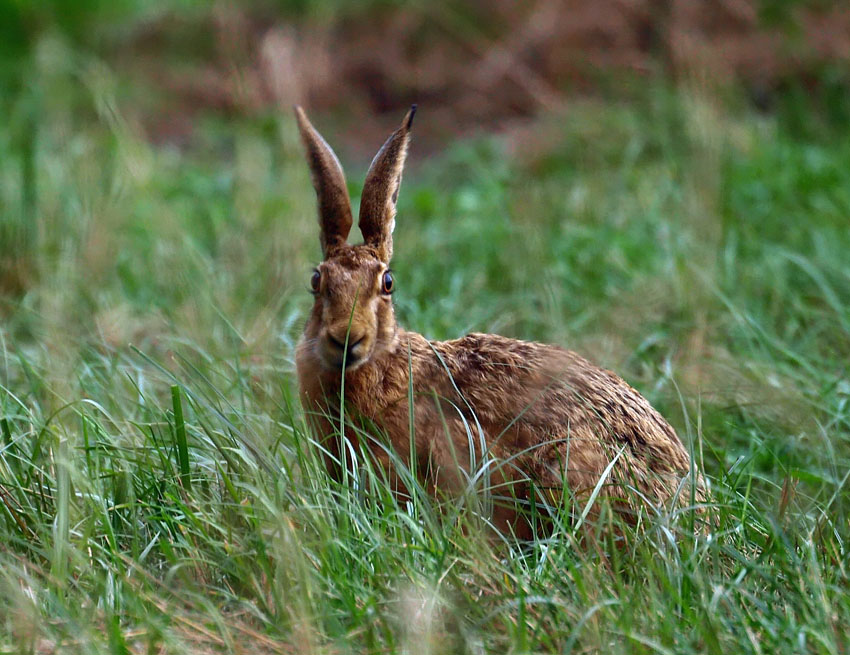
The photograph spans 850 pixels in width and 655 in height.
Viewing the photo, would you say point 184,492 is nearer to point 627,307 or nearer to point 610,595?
point 610,595

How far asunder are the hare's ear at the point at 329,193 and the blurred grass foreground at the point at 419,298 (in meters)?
0.40

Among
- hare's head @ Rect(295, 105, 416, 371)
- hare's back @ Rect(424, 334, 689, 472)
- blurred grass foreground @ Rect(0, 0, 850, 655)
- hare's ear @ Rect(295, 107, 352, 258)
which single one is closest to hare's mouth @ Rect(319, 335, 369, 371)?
hare's head @ Rect(295, 105, 416, 371)

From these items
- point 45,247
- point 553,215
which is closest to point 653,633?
point 45,247

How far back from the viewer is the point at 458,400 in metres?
3.11

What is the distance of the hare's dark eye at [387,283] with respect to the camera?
10.6 ft

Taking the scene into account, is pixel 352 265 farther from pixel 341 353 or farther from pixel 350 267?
pixel 341 353

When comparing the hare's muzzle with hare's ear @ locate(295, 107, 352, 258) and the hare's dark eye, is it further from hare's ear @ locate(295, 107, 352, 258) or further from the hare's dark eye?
hare's ear @ locate(295, 107, 352, 258)

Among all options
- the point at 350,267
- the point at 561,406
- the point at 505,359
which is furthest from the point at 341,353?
the point at 561,406

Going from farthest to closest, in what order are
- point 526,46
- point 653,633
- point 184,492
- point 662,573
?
point 526,46 → point 184,492 → point 662,573 → point 653,633

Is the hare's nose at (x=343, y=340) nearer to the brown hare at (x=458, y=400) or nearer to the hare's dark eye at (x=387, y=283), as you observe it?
the brown hare at (x=458, y=400)

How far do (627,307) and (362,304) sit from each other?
66.9 inches

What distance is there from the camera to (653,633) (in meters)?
2.24

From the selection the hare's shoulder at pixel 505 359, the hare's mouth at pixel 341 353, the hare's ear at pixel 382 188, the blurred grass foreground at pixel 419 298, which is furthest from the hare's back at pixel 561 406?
the hare's ear at pixel 382 188

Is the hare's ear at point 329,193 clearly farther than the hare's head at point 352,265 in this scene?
Yes
